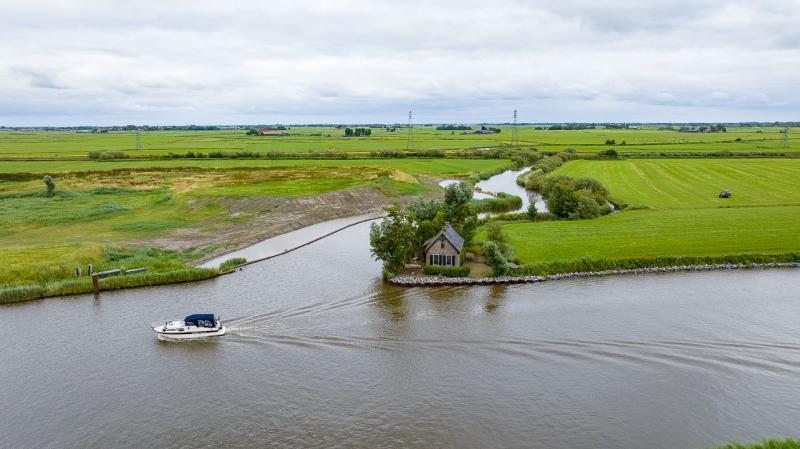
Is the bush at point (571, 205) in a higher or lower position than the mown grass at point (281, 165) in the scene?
lower

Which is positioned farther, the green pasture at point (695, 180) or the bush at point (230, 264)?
the green pasture at point (695, 180)

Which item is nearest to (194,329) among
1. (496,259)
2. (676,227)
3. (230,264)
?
(230,264)

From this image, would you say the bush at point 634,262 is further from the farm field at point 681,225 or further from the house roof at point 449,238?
the house roof at point 449,238

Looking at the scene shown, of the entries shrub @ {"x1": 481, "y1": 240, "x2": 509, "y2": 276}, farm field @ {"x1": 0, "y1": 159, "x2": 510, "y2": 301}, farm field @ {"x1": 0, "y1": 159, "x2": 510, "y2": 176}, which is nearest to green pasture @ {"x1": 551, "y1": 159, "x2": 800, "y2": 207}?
farm field @ {"x1": 0, "y1": 159, "x2": 510, "y2": 176}

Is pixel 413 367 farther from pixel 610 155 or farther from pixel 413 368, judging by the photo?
pixel 610 155

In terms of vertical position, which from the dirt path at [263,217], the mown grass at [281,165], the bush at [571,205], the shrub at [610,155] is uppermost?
the shrub at [610,155]

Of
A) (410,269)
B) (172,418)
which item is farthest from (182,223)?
(172,418)

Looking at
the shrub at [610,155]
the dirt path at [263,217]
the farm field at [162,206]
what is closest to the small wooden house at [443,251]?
the farm field at [162,206]

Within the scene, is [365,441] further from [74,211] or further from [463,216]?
[74,211]
